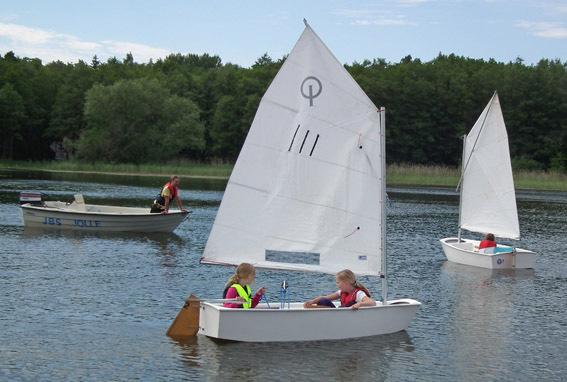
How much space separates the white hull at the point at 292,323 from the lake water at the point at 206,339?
211 mm

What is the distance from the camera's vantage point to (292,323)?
714 inches

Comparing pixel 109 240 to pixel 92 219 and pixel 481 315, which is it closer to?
pixel 92 219

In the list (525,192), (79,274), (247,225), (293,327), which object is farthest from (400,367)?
(525,192)

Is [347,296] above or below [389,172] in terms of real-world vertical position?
below

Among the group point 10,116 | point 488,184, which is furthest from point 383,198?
point 10,116

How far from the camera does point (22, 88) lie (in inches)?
5418

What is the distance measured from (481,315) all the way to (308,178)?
282 inches

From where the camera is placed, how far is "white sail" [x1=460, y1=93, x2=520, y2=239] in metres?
34.8

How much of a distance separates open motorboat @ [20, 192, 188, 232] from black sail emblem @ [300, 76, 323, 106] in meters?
20.8

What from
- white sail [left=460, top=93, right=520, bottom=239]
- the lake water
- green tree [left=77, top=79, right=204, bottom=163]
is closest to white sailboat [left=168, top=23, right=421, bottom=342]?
the lake water

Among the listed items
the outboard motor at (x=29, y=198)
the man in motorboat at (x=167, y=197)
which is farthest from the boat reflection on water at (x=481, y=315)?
the outboard motor at (x=29, y=198)

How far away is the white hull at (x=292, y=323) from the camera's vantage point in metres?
17.8

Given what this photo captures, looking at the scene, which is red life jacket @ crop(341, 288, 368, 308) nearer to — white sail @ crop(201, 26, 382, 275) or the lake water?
white sail @ crop(201, 26, 382, 275)

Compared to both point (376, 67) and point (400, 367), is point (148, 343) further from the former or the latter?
point (376, 67)
